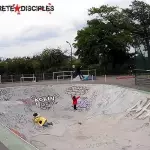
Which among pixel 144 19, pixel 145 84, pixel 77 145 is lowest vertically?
pixel 77 145

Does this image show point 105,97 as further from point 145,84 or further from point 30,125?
point 30,125

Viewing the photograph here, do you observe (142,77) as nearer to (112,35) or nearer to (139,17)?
(112,35)

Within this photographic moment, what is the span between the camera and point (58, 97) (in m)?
25.6

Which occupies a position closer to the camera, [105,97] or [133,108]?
[133,108]

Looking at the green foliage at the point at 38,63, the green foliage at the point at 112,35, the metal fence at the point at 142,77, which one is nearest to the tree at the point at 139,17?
the green foliage at the point at 112,35

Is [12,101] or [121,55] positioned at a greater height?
[121,55]

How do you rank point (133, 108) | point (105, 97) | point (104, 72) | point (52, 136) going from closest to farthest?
point (52, 136) → point (133, 108) → point (105, 97) → point (104, 72)

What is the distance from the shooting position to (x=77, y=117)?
20.6 meters

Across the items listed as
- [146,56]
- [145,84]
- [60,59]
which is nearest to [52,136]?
[145,84]

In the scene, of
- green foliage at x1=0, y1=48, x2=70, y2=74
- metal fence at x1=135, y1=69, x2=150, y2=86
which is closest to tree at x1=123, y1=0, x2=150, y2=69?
green foliage at x1=0, y1=48, x2=70, y2=74

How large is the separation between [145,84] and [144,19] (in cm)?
2415

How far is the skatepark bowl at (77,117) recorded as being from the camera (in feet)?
43.7

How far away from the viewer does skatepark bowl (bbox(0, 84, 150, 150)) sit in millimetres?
13328

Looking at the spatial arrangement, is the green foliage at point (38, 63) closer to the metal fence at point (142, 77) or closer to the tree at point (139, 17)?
the tree at point (139, 17)
